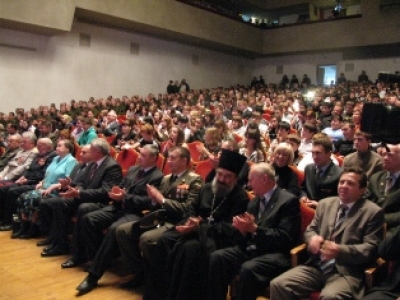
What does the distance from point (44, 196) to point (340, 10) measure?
15.0 meters

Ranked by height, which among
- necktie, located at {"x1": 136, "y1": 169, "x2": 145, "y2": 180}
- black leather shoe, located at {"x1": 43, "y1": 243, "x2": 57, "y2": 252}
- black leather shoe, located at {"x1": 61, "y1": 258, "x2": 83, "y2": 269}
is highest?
necktie, located at {"x1": 136, "y1": 169, "x2": 145, "y2": 180}

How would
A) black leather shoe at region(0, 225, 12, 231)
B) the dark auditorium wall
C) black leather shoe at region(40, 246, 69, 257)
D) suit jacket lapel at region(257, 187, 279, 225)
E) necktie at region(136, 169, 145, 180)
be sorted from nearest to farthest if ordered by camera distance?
suit jacket lapel at region(257, 187, 279, 225) → necktie at region(136, 169, 145, 180) → black leather shoe at region(40, 246, 69, 257) → black leather shoe at region(0, 225, 12, 231) → the dark auditorium wall

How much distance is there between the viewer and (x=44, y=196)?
4.13m

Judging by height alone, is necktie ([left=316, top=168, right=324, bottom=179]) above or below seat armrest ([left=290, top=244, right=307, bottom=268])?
above

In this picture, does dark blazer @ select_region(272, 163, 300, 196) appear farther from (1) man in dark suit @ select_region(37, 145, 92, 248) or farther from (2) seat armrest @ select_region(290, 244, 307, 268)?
(1) man in dark suit @ select_region(37, 145, 92, 248)

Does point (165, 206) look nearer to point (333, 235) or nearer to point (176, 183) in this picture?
point (176, 183)

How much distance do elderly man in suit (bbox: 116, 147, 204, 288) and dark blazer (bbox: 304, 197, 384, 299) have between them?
104 centimetres

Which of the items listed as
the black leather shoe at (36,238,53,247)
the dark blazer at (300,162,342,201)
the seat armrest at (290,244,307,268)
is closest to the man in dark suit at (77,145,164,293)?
the black leather shoe at (36,238,53,247)

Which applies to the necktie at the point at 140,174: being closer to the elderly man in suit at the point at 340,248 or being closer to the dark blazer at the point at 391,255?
the elderly man in suit at the point at 340,248

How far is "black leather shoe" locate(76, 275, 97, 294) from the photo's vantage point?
3.08 meters

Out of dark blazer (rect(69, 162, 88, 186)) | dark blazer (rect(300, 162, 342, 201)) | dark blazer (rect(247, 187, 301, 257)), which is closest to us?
dark blazer (rect(247, 187, 301, 257))

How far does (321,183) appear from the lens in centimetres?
321

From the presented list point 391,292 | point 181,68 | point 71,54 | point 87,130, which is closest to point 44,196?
point 87,130

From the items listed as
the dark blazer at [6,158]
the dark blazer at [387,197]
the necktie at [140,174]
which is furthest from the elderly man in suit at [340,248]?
the dark blazer at [6,158]
